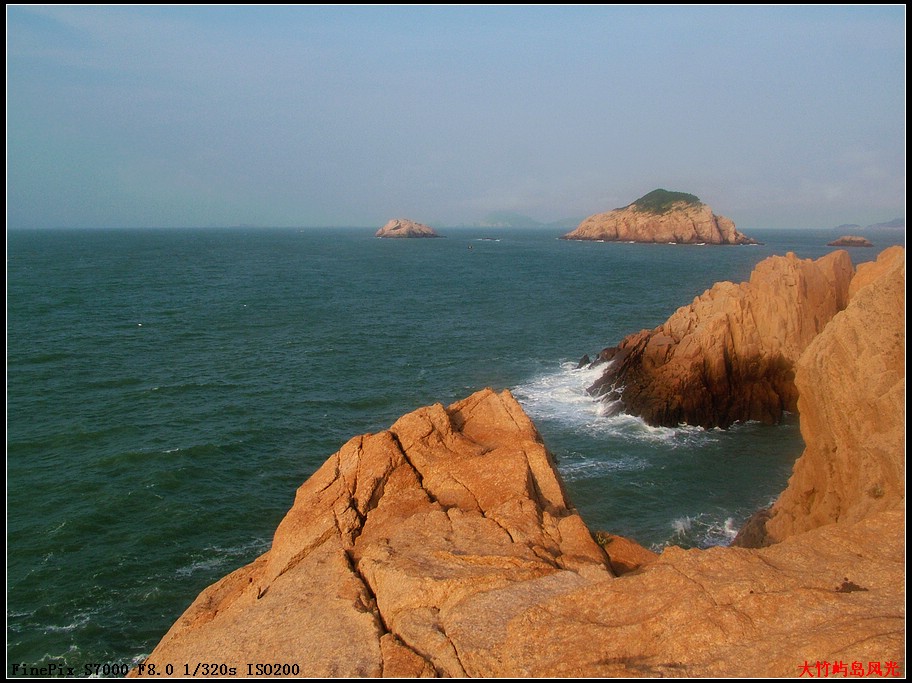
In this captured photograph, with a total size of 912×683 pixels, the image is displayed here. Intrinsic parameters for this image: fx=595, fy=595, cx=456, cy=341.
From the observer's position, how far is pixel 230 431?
37.4 meters

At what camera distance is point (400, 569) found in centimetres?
1234

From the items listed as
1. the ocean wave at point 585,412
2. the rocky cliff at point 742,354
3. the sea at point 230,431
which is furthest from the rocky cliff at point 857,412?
the rocky cliff at point 742,354

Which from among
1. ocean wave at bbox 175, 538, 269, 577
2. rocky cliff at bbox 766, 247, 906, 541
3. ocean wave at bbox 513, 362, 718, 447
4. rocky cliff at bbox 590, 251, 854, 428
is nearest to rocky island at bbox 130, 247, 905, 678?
rocky cliff at bbox 766, 247, 906, 541

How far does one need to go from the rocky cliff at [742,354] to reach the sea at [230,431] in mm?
1595

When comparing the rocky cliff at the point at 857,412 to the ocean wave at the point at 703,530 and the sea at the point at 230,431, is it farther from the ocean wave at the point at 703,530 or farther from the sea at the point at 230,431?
the sea at the point at 230,431

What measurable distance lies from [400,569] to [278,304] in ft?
236

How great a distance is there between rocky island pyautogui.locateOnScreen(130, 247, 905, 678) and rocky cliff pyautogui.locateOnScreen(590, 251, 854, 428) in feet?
71.0

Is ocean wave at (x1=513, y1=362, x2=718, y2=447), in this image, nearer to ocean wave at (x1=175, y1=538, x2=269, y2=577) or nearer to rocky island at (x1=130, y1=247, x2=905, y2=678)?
rocky island at (x1=130, y1=247, x2=905, y2=678)

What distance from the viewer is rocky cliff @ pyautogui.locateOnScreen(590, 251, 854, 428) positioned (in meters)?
40.9

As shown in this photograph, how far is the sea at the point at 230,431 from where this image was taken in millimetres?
24406

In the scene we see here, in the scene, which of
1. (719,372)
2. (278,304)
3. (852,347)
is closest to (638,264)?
(278,304)

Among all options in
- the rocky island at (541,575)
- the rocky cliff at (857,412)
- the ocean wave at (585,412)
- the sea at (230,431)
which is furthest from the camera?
the ocean wave at (585,412)

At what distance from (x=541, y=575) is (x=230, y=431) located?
98.5 ft

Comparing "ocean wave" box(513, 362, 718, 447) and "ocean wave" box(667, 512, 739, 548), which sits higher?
"ocean wave" box(513, 362, 718, 447)
